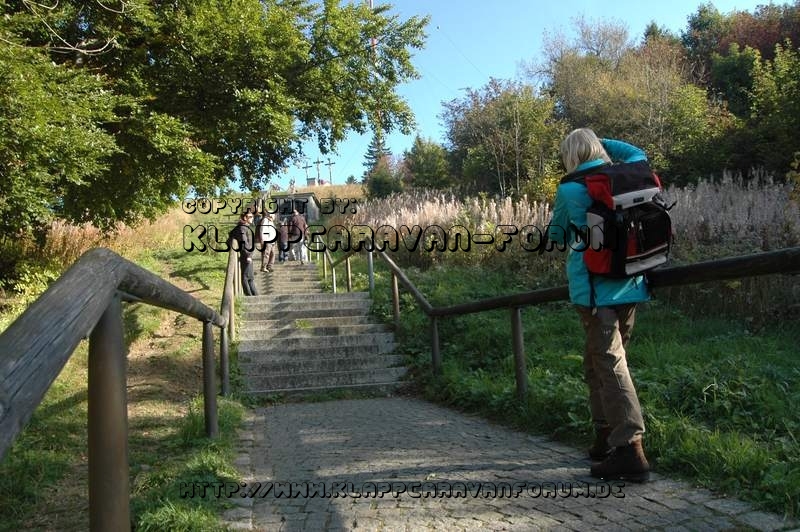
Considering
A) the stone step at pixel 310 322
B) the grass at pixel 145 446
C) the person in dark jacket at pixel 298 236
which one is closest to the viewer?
the grass at pixel 145 446

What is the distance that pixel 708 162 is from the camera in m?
18.7

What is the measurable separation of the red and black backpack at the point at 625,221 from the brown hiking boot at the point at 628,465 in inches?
31.5

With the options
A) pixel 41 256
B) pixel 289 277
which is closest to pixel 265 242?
pixel 289 277

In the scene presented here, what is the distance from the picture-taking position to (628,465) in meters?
2.77

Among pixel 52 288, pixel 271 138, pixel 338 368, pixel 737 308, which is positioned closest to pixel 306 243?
pixel 271 138

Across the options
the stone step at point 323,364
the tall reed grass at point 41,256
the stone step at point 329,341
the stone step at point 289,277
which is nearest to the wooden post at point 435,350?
the stone step at point 323,364

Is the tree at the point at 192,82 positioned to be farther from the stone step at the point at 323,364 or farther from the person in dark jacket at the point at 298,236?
the stone step at the point at 323,364

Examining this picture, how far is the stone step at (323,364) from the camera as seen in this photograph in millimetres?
7566

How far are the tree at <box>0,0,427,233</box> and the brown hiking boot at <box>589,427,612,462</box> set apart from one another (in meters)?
7.43

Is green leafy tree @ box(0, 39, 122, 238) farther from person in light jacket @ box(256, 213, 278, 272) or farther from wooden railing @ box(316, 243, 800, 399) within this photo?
wooden railing @ box(316, 243, 800, 399)

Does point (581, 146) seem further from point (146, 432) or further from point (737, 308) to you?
point (737, 308)

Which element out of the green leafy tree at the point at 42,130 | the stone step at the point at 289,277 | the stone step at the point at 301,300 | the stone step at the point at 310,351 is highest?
the green leafy tree at the point at 42,130

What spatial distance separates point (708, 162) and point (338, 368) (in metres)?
15.7

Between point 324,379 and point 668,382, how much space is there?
430cm
